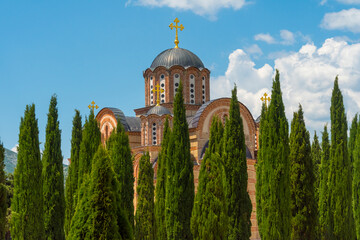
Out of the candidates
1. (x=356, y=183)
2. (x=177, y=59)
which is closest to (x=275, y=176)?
(x=356, y=183)

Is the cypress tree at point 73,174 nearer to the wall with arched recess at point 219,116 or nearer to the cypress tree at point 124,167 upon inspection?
the cypress tree at point 124,167

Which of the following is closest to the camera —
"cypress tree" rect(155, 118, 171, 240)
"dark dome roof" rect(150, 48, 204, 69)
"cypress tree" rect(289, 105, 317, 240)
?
"cypress tree" rect(289, 105, 317, 240)

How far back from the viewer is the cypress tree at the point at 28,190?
18203 mm

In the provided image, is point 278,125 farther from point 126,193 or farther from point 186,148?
point 126,193

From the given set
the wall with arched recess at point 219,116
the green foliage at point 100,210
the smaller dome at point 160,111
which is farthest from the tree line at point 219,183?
the smaller dome at point 160,111

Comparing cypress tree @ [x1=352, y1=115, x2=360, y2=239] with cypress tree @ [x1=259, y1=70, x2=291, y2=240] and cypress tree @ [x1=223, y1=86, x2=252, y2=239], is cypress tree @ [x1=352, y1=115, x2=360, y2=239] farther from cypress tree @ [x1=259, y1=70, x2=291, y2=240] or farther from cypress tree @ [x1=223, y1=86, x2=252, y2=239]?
cypress tree @ [x1=223, y1=86, x2=252, y2=239]

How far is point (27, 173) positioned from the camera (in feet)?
60.6

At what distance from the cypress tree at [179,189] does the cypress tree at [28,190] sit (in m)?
4.79

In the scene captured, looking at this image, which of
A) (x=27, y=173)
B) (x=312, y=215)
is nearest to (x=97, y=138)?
(x=27, y=173)

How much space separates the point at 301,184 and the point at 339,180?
2.08 metres

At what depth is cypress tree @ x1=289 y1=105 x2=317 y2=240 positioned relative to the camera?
63.4ft

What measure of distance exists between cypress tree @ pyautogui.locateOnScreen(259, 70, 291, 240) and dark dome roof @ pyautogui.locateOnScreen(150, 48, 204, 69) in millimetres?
17296

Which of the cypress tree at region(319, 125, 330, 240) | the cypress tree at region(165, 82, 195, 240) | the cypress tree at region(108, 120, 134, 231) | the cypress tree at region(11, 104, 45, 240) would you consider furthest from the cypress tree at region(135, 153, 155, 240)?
the cypress tree at region(319, 125, 330, 240)

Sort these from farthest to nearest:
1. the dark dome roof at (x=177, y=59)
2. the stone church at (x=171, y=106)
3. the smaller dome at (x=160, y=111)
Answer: the dark dome roof at (x=177, y=59), the smaller dome at (x=160, y=111), the stone church at (x=171, y=106)
